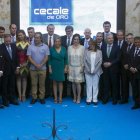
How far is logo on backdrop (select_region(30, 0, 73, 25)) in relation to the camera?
11.1m

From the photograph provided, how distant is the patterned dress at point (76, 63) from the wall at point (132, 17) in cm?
197

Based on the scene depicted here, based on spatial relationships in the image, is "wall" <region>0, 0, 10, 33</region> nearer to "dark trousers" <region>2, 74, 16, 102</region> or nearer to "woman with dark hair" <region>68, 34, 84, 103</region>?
"dark trousers" <region>2, 74, 16, 102</region>

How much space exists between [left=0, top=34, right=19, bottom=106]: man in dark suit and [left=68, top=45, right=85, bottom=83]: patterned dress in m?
1.27

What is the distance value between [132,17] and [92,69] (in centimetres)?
229

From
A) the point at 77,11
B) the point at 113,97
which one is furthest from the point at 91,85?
the point at 77,11

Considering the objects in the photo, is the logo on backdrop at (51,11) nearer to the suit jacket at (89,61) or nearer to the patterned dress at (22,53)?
the patterned dress at (22,53)

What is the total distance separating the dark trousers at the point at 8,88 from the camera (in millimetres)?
9195

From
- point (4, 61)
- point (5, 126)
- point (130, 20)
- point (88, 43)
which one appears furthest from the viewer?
point (130, 20)

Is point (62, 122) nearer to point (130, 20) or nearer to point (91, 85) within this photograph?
point (91, 85)

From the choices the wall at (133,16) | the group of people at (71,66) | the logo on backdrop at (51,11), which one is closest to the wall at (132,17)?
the wall at (133,16)

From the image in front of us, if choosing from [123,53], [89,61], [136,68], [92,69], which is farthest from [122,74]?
[89,61]

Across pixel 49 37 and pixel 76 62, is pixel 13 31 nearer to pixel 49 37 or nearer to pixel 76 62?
pixel 49 37

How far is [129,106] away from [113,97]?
1.54ft

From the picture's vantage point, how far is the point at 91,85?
960 centimetres
